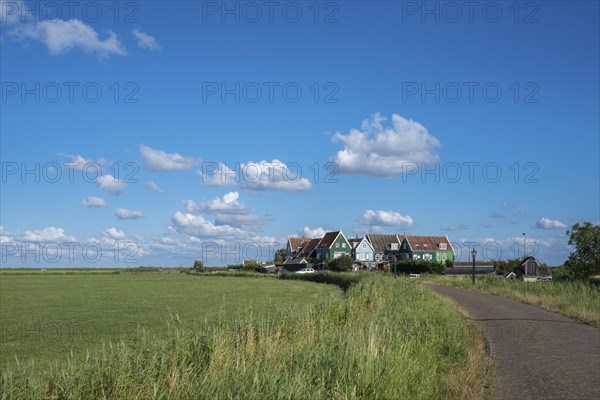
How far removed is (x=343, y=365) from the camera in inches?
305

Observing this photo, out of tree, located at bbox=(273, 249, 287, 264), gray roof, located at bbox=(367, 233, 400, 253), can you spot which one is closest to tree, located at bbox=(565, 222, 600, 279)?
gray roof, located at bbox=(367, 233, 400, 253)

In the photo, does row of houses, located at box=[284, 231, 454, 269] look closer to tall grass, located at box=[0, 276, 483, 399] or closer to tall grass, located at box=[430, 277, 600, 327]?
tall grass, located at box=[430, 277, 600, 327]

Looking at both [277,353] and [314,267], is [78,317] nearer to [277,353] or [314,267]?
[277,353]

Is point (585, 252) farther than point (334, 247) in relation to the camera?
No

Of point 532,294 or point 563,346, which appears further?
point 532,294

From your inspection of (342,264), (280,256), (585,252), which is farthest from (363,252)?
(585,252)

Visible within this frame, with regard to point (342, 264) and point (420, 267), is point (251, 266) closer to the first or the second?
point (342, 264)

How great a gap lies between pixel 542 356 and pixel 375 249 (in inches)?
4178

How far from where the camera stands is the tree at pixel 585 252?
42406mm

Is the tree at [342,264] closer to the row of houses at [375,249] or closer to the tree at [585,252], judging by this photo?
the row of houses at [375,249]

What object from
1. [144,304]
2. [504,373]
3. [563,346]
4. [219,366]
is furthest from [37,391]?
[144,304]

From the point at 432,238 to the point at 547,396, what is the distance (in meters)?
110

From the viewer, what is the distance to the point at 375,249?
388 feet

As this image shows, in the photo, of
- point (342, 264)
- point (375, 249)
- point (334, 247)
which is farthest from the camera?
point (375, 249)
